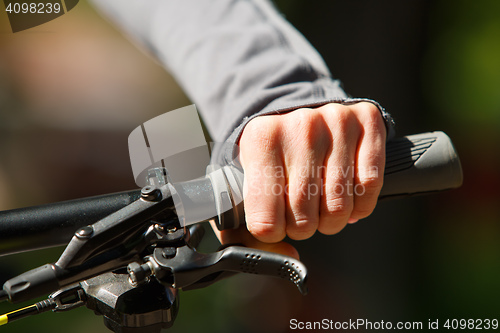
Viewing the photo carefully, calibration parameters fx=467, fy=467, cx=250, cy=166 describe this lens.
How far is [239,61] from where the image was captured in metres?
1.16

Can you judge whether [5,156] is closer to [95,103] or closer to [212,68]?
[95,103]

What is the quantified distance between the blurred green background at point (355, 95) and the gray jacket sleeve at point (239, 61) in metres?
0.91

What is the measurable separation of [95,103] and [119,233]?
176 centimetres

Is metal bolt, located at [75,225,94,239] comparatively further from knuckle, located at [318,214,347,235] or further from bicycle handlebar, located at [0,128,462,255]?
knuckle, located at [318,214,347,235]

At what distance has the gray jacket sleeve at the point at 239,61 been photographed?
1016 millimetres

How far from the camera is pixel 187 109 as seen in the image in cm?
81

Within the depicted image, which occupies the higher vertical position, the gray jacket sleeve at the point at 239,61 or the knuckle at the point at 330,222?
the gray jacket sleeve at the point at 239,61

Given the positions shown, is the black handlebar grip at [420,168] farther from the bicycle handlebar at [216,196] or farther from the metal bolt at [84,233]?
the metal bolt at [84,233]

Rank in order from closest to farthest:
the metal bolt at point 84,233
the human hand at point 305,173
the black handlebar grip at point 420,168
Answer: the metal bolt at point 84,233 < the human hand at point 305,173 < the black handlebar grip at point 420,168

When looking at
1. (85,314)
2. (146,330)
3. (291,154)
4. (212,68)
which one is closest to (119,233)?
(146,330)

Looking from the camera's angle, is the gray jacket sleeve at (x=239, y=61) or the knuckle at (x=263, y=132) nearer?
the knuckle at (x=263, y=132)

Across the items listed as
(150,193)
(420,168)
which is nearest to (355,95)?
(420,168)

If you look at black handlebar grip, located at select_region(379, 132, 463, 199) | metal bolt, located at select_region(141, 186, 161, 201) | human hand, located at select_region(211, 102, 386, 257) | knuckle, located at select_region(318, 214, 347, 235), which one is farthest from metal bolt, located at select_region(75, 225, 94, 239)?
black handlebar grip, located at select_region(379, 132, 463, 199)

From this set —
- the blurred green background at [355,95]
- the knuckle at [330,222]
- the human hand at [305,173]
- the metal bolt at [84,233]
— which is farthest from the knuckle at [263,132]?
the blurred green background at [355,95]
